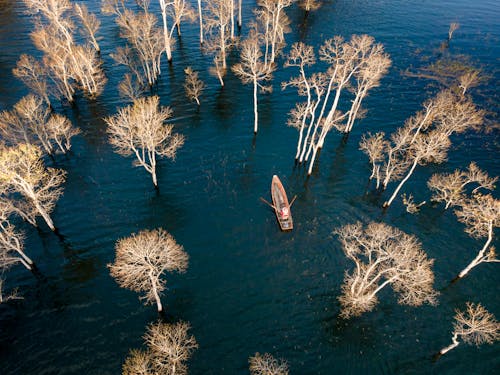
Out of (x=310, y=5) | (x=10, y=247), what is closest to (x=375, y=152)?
(x=10, y=247)

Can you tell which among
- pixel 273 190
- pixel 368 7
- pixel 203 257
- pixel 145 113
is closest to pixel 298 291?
pixel 203 257

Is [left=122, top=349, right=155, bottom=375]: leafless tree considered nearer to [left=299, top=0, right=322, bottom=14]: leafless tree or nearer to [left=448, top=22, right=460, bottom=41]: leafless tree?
[left=299, top=0, right=322, bottom=14]: leafless tree

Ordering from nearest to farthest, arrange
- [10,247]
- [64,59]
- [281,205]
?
[10,247] < [281,205] < [64,59]

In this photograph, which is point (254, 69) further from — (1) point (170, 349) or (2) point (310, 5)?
(2) point (310, 5)

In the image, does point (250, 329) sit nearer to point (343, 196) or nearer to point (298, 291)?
point (298, 291)

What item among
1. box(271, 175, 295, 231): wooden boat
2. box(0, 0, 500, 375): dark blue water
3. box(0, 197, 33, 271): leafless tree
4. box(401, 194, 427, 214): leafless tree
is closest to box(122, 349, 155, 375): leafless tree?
box(0, 0, 500, 375): dark blue water

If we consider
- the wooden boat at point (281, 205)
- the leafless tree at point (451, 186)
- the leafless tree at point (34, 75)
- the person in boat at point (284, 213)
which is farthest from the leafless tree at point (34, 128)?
the leafless tree at point (451, 186)

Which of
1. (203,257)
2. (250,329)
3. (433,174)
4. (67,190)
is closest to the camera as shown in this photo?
(250,329)
